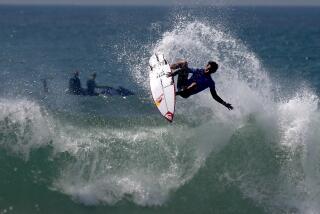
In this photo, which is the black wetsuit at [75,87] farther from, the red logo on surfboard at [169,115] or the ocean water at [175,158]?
the red logo on surfboard at [169,115]

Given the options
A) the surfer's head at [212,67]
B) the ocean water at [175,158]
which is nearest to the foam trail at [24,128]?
the ocean water at [175,158]

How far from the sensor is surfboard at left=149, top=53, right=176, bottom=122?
13.8m

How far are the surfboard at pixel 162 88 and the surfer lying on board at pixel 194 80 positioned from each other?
0.23 m

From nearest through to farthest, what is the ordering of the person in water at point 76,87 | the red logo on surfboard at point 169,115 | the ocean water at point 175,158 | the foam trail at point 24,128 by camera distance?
the red logo on surfboard at point 169,115, the ocean water at point 175,158, the foam trail at point 24,128, the person in water at point 76,87

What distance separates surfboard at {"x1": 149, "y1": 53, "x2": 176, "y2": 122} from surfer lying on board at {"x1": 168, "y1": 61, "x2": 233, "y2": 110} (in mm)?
225

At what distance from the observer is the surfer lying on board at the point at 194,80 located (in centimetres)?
1403

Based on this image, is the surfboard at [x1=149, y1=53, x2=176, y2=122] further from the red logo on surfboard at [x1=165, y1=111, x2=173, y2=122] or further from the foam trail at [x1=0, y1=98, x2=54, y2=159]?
the foam trail at [x1=0, y1=98, x2=54, y2=159]

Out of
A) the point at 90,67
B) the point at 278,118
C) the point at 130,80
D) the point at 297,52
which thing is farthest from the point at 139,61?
the point at 278,118

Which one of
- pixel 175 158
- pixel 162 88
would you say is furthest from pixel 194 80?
pixel 175 158

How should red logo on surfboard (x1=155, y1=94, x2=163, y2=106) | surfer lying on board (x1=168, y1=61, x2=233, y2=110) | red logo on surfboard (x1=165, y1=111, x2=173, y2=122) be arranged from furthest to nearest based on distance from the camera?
1. red logo on surfboard (x1=155, y1=94, x2=163, y2=106)
2. surfer lying on board (x1=168, y1=61, x2=233, y2=110)
3. red logo on surfboard (x1=165, y1=111, x2=173, y2=122)

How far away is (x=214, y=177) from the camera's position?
48.9 feet

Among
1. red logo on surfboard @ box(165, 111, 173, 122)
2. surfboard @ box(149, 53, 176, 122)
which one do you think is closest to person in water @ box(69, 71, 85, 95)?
surfboard @ box(149, 53, 176, 122)

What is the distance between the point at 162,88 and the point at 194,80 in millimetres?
807

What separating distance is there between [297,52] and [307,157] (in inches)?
1509
